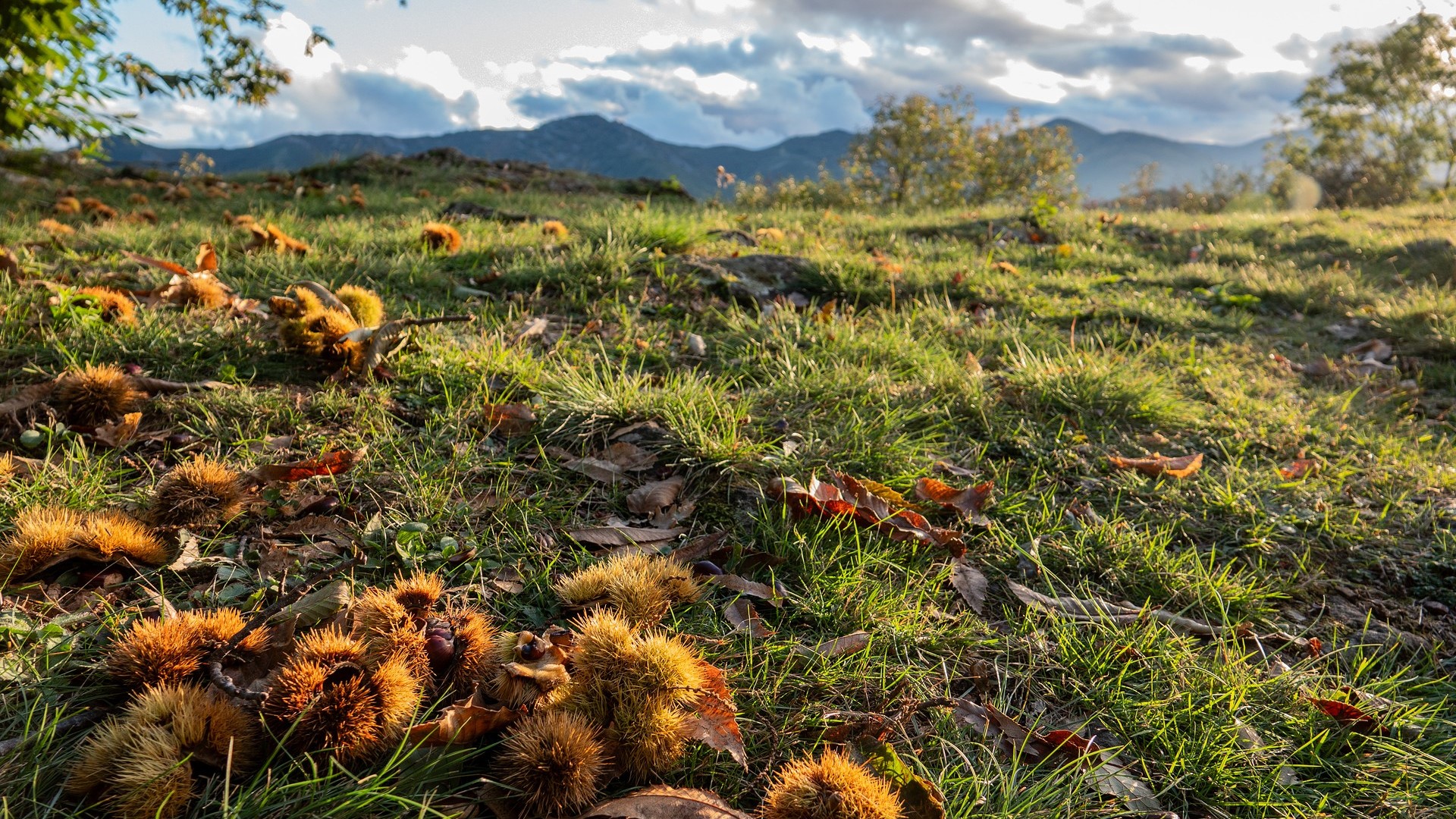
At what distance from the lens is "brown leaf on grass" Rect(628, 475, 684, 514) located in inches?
89.7

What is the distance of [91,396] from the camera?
7.57ft

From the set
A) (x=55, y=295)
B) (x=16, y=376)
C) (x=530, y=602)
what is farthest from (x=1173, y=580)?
(x=55, y=295)

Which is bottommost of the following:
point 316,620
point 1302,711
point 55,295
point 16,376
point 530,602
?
point 1302,711

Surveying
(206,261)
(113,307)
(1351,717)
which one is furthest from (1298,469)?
(206,261)

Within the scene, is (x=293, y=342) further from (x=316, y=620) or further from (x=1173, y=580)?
(x=1173, y=580)

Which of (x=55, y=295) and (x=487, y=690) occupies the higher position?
(x=55, y=295)

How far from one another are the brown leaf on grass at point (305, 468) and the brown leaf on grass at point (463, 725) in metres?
1.07

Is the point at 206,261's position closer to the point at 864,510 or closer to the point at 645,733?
the point at 864,510

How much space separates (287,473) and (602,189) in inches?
403

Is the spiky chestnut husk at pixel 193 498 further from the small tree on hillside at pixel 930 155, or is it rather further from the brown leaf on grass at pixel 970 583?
the small tree on hillside at pixel 930 155

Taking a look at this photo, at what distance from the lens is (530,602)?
1.85m

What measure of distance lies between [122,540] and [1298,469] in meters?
3.87

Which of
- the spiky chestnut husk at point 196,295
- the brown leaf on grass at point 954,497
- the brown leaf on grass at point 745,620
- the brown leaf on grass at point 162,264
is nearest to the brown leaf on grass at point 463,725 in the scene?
the brown leaf on grass at point 745,620

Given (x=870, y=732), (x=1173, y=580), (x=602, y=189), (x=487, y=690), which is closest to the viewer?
(x=487, y=690)
